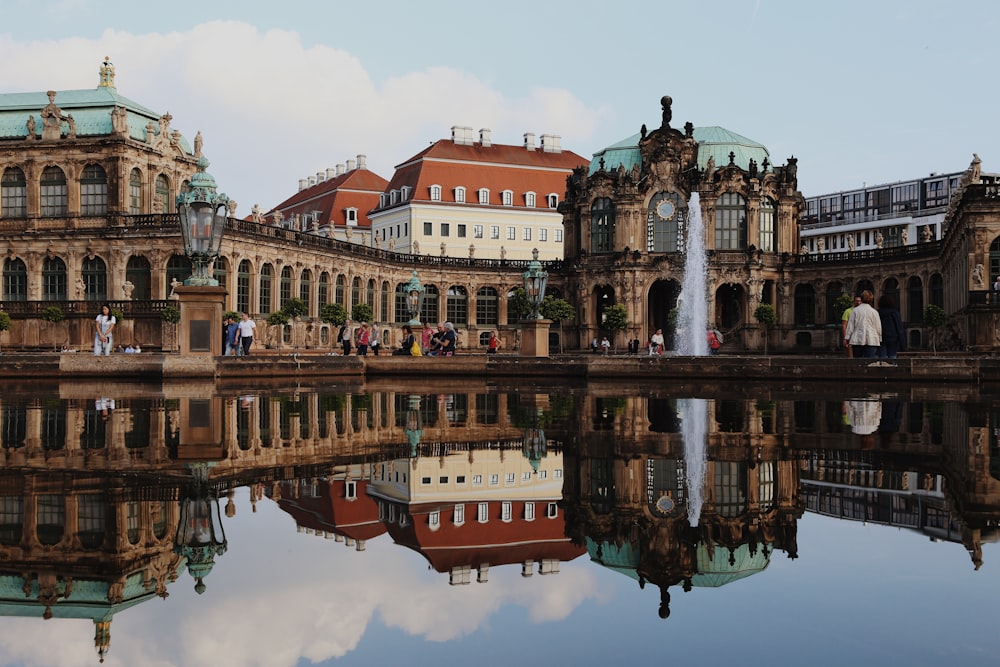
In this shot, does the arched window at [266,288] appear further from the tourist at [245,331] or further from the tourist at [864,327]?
the tourist at [864,327]

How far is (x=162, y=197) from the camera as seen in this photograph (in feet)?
194

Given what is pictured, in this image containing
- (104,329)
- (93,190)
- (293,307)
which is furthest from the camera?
(293,307)

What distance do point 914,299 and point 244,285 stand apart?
43877 mm

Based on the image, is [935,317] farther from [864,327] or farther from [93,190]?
[93,190]

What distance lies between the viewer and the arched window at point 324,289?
64.9 m

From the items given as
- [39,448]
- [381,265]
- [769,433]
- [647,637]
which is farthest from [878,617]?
[381,265]

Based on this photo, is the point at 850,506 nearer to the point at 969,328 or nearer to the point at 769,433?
the point at 769,433

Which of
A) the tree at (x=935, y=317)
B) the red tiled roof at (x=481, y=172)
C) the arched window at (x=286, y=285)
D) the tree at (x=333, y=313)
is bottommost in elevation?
the tree at (x=935, y=317)

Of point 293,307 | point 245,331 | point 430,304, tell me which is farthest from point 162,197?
point 245,331

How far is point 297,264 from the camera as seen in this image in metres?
61.6

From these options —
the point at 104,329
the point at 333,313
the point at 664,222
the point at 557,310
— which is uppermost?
the point at 664,222

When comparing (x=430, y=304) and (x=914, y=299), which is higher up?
(x=430, y=304)

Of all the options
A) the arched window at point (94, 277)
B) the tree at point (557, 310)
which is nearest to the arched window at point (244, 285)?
the arched window at point (94, 277)

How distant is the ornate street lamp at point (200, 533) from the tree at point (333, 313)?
5489 centimetres
